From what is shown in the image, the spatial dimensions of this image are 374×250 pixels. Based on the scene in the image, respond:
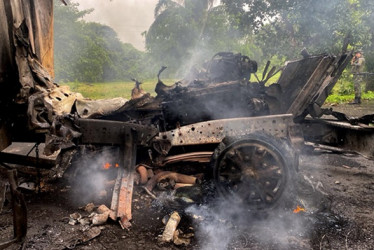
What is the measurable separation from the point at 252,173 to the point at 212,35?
70.7 ft

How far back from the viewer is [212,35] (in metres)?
23.2

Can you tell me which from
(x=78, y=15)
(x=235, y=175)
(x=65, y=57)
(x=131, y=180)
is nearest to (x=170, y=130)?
(x=131, y=180)

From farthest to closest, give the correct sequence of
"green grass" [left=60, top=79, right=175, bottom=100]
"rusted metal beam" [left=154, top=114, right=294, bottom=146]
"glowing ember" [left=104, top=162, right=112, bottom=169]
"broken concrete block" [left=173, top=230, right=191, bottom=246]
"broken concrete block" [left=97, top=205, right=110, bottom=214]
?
1. "green grass" [left=60, top=79, right=175, bottom=100]
2. "glowing ember" [left=104, top=162, right=112, bottom=169]
3. "rusted metal beam" [left=154, top=114, right=294, bottom=146]
4. "broken concrete block" [left=97, top=205, right=110, bottom=214]
5. "broken concrete block" [left=173, top=230, right=191, bottom=246]

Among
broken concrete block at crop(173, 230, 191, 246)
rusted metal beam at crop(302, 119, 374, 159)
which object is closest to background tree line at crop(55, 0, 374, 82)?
rusted metal beam at crop(302, 119, 374, 159)

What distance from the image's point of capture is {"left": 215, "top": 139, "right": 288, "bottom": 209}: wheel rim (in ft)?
11.1

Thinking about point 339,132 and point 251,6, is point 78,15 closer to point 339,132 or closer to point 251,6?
point 251,6

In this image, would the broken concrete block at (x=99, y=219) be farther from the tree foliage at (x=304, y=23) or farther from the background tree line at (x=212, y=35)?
the tree foliage at (x=304, y=23)

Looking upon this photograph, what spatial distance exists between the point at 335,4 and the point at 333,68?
26.6 ft

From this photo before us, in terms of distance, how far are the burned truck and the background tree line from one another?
199 inches

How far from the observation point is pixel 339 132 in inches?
168

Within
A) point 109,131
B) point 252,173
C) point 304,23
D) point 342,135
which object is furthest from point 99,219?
point 304,23

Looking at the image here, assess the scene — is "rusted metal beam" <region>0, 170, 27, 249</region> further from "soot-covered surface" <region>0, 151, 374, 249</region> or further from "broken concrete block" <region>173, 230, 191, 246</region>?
"broken concrete block" <region>173, 230, 191, 246</region>

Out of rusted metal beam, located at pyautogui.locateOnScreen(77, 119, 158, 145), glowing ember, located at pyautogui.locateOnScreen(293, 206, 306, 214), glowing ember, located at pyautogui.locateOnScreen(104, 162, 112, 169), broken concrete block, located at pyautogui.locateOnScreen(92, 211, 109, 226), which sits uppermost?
rusted metal beam, located at pyautogui.locateOnScreen(77, 119, 158, 145)

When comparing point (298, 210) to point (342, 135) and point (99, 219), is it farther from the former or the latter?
point (99, 219)
